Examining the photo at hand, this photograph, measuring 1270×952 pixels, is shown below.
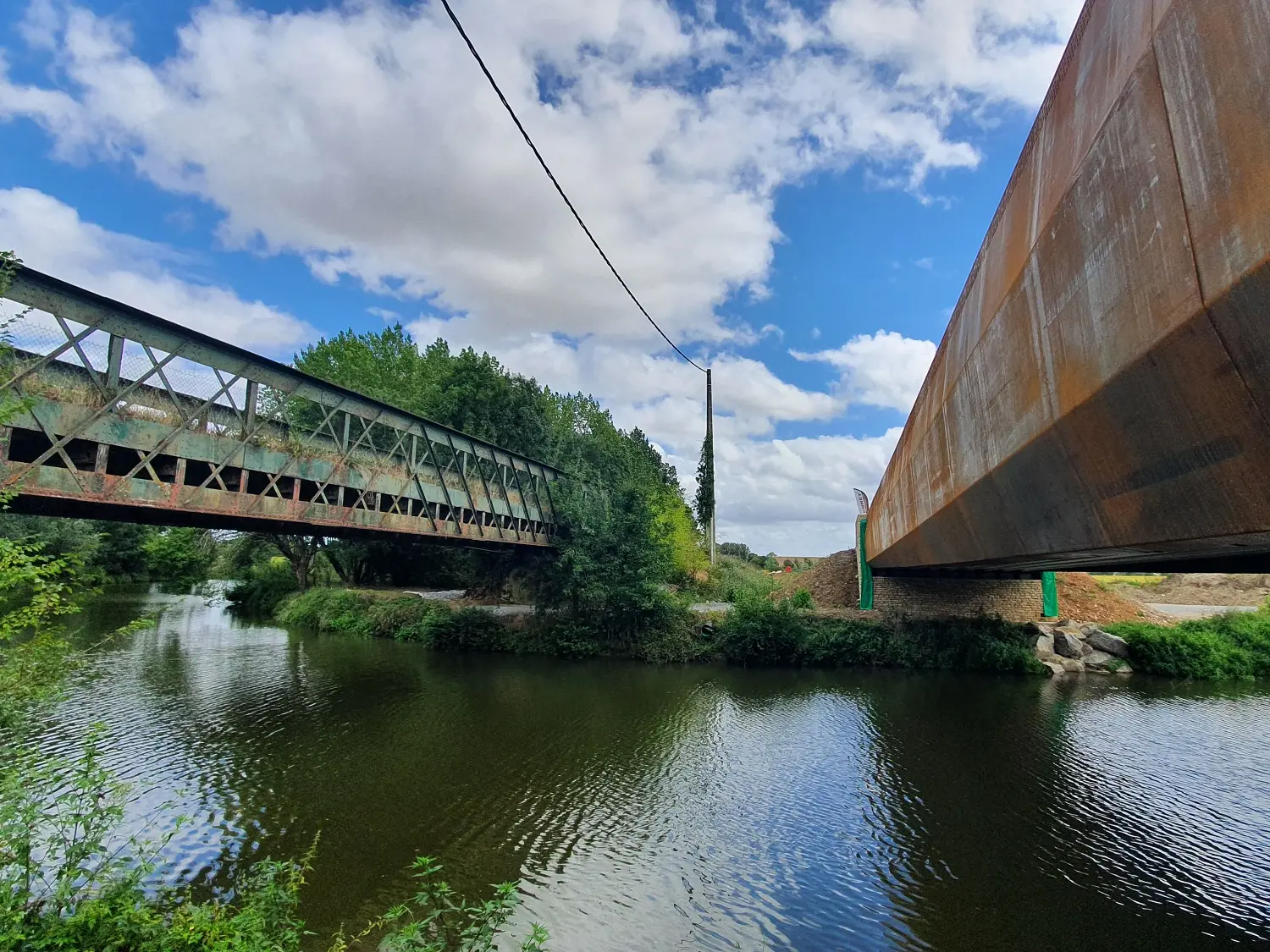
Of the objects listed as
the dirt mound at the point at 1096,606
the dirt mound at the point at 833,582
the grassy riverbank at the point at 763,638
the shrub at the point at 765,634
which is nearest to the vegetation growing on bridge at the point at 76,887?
the shrub at the point at 765,634

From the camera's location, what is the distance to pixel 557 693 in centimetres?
2083

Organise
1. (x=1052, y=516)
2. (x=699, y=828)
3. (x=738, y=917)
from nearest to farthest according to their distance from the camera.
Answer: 1. (x=1052, y=516)
2. (x=738, y=917)
3. (x=699, y=828)

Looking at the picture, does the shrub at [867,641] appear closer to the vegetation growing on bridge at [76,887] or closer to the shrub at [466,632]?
the shrub at [466,632]

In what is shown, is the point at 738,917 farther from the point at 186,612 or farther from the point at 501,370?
the point at 186,612

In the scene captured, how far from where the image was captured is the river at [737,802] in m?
8.20

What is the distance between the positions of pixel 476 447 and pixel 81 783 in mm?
16913

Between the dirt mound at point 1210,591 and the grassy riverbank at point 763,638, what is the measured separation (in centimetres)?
2694

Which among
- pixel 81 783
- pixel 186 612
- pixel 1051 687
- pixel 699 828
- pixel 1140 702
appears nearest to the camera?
pixel 81 783

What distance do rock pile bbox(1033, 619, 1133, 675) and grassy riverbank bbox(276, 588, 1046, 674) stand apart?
65 centimetres

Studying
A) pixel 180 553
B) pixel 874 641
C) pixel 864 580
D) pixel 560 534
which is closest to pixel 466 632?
pixel 560 534

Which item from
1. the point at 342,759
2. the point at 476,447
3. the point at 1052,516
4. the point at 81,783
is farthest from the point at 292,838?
the point at 476,447

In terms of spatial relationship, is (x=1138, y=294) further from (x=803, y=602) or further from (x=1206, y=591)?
(x=1206, y=591)

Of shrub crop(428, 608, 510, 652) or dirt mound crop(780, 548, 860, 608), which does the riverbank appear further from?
dirt mound crop(780, 548, 860, 608)

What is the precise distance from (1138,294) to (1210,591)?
177 feet
